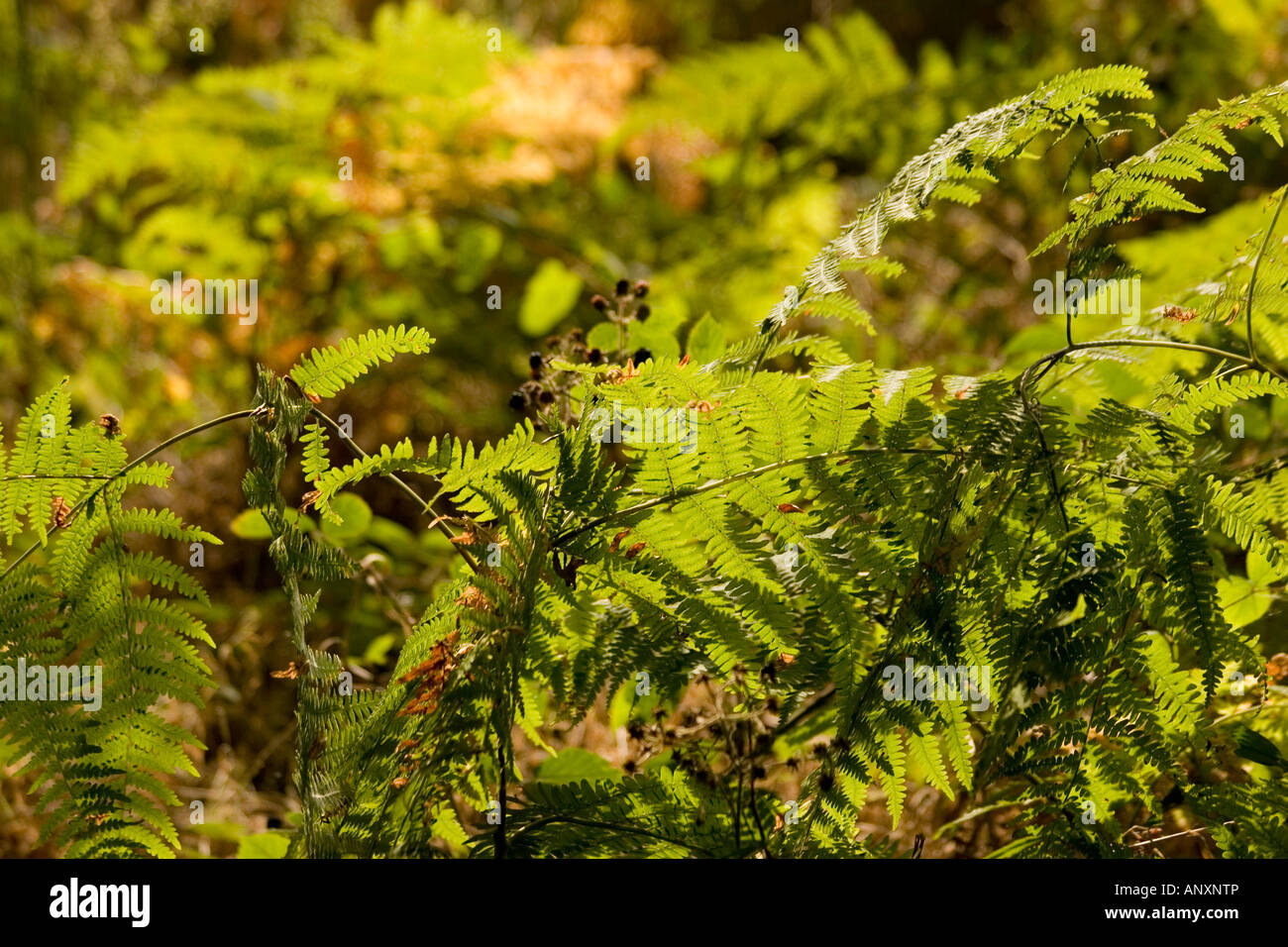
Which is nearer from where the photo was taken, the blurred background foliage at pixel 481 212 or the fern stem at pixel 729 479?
the fern stem at pixel 729 479

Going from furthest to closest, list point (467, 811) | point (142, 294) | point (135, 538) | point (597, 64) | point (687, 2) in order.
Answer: point (687, 2) → point (597, 64) → point (142, 294) → point (135, 538) → point (467, 811)

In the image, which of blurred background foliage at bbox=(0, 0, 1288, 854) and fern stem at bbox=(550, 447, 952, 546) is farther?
blurred background foliage at bbox=(0, 0, 1288, 854)

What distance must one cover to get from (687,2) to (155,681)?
210 inches

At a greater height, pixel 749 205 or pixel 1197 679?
pixel 749 205

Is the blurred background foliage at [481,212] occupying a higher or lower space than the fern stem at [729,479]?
higher

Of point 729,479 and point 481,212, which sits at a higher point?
point 481,212

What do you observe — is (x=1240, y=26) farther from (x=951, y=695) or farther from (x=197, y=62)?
Result: (x=197, y=62)

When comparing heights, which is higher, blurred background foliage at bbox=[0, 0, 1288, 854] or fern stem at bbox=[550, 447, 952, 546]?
blurred background foliage at bbox=[0, 0, 1288, 854]

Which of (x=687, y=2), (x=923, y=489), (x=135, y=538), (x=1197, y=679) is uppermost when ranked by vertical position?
(x=687, y=2)

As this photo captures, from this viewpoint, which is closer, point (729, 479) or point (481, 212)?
point (729, 479)

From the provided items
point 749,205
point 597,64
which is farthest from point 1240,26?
point 597,64
